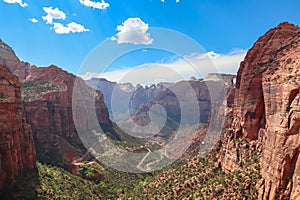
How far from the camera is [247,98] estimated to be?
43031 millimetres

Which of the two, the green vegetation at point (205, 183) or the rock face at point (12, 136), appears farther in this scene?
the rock face at point (12, 136)

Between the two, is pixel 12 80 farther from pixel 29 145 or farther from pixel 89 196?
pixel 89 196

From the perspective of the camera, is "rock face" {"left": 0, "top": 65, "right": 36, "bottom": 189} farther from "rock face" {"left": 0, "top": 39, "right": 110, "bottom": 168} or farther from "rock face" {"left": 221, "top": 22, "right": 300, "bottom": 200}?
"rock face" {"left": 221, "top": 22, "right": 300, "bottom": 200}

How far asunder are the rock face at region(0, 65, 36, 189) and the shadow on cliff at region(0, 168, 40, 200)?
2.63 feet

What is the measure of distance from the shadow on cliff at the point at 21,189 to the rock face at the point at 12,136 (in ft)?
2.63

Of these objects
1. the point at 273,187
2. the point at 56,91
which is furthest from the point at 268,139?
the point at 56,91

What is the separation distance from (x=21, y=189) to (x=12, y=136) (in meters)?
9.02

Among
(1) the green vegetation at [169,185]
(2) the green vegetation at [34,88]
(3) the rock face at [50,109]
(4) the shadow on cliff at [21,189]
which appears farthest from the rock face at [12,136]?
(2) the green vegetation at [34,88]

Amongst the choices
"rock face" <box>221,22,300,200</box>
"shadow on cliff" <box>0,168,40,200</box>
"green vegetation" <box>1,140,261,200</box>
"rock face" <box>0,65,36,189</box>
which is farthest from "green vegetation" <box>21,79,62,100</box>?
"rock face" <box>221,22,300,200</box>

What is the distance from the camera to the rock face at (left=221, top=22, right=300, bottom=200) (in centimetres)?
2788

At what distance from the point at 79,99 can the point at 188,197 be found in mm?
75764

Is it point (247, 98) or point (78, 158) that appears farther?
point (78, 158)

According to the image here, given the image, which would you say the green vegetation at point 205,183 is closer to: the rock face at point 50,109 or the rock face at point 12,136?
the rock face at point 12,136

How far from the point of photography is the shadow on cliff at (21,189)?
133ft
